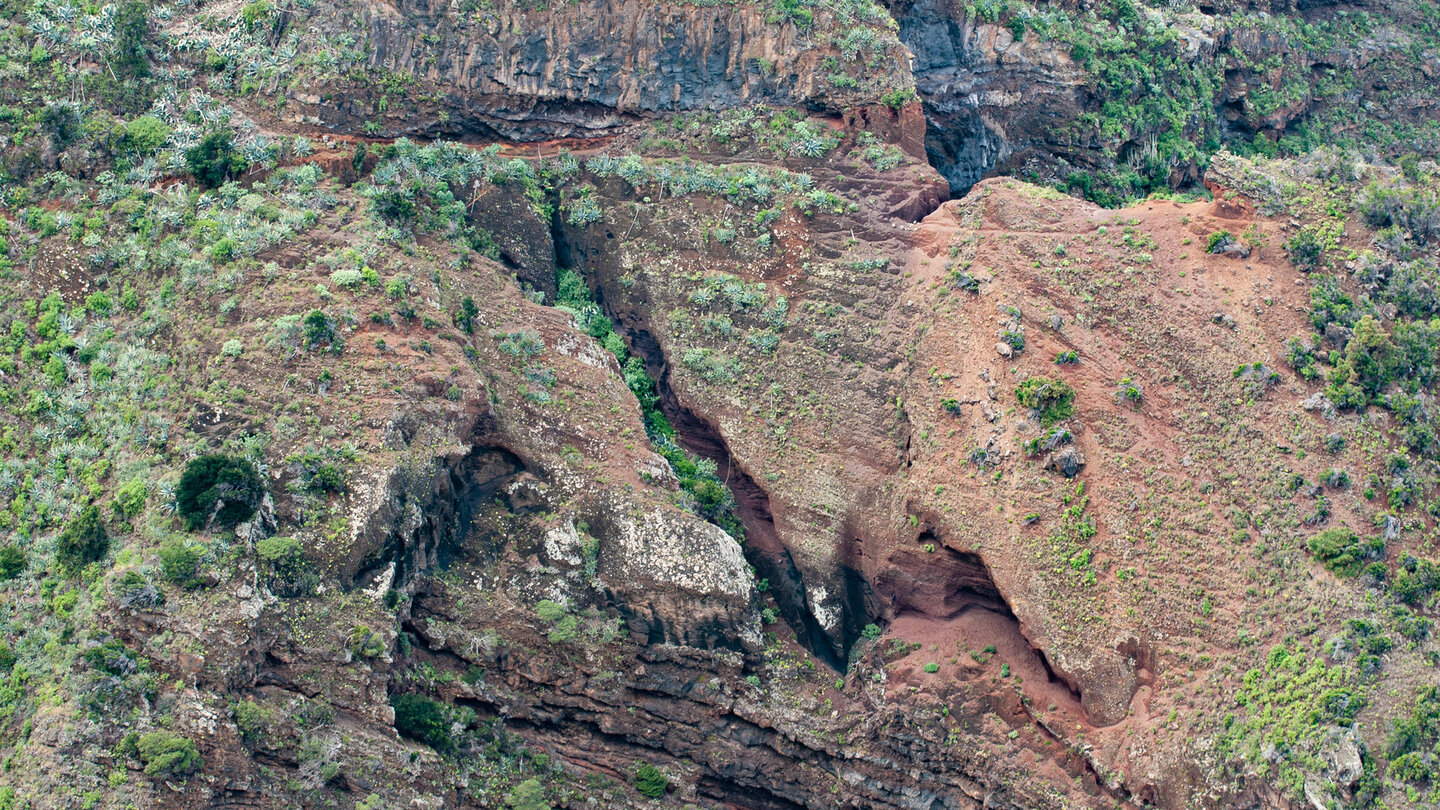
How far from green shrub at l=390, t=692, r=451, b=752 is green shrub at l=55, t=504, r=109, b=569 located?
9.33 metres

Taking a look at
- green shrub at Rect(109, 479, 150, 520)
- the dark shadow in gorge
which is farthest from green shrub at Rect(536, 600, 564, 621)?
green shrub at Rect(109, 479, 150, 520)

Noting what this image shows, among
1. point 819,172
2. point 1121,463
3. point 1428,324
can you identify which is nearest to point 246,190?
point 819,172

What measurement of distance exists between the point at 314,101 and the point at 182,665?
2328cm

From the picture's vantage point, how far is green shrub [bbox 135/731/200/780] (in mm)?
46203

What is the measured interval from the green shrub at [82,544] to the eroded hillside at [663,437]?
0.44 ft

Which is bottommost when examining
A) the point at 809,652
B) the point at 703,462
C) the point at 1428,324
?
the point at 809,652

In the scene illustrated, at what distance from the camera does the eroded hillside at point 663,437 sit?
162 feet

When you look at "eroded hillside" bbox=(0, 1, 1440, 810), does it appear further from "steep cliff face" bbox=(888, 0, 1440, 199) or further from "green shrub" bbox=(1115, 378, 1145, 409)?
"steep cliff face" bbox=(888, 0, 1440, 199)

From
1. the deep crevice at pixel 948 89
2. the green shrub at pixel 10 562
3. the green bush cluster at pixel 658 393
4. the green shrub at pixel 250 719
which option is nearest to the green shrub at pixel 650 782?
the green bush cluster at pixel 658 393

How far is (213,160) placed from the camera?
59719 mm

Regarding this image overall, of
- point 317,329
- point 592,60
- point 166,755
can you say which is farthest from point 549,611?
point 592,60

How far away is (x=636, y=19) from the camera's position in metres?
65.6

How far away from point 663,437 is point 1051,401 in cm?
1287

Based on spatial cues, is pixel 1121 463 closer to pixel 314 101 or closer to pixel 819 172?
pixel 819 172
